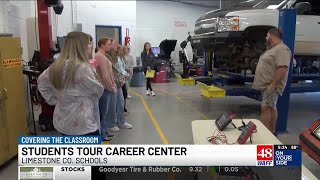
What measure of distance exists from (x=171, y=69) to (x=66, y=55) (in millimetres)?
11274

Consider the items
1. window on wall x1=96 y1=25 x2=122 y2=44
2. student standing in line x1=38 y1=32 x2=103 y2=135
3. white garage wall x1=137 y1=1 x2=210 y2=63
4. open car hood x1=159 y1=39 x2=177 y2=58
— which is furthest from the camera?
white garage wall x1=137 y1=1 x2=210 y2=63

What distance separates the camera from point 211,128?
2.63 meters

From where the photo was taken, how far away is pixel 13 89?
12.8 ft

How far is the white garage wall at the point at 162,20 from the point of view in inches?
580

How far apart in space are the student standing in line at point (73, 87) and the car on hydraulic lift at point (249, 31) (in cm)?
365

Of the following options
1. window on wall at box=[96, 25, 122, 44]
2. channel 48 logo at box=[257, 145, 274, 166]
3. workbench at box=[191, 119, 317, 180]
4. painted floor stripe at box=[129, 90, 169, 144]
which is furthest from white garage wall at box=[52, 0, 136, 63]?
channel 48 logo at box=[257, 145, 274, 166]

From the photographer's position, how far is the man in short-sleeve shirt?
422 centimetres

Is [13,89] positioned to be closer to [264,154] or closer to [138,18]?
[264,154]

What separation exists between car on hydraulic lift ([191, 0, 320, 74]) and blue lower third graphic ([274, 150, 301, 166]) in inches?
185

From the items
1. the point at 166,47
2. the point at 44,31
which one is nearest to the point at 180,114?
the point at 44,31

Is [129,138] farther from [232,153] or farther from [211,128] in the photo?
[232,153]

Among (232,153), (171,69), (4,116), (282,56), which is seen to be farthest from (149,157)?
(171,69)

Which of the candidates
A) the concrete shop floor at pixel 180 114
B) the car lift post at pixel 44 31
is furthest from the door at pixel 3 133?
the car lift post at pixel 44 31

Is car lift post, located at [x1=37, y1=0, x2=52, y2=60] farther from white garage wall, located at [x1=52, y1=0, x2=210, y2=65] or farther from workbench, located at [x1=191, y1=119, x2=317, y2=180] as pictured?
workbench, located at [x1=191, y1=119, x2=317, y2=180]
